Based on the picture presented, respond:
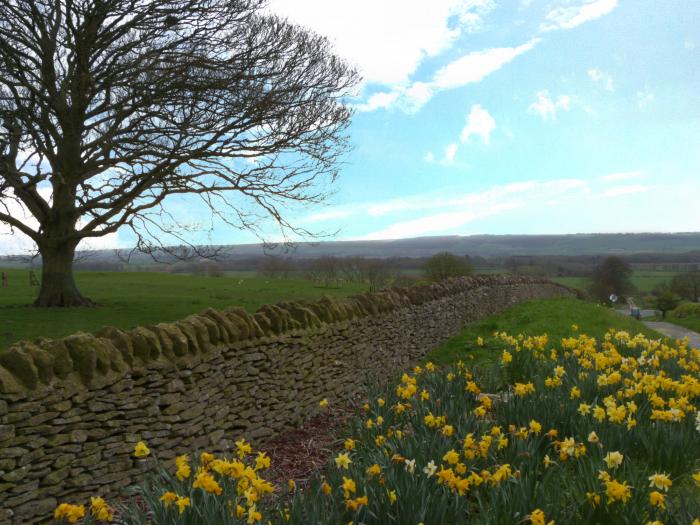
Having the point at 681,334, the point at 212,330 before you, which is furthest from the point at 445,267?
the point at 212,330

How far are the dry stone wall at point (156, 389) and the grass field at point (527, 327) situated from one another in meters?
3.61

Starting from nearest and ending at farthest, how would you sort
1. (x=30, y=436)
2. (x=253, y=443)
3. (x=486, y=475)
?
(x=486, y=475), (x=30, y=436), (x=253, y=443)

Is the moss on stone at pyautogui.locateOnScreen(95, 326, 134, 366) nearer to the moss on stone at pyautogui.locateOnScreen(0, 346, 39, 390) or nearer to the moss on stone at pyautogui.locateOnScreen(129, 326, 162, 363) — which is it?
the moss on stone at pyautogui.locateOnScreen(129, 326, 162, 363)

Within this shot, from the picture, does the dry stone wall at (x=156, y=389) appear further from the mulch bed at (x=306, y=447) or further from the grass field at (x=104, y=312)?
the grass field at (x=104, y=312)

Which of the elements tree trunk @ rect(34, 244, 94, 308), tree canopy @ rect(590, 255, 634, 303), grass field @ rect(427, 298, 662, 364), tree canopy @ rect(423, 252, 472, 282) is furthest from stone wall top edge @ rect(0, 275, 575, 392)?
tree canopy @ rect(590, 255, 634, 303)

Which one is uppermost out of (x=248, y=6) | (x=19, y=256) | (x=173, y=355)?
(x=248, y=6)

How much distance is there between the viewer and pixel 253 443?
6426mm

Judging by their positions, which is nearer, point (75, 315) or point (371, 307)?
point (371, 307)

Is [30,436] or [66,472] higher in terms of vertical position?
[30,436]

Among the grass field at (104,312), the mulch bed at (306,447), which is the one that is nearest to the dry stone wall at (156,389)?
the mulch bed at (306,447)

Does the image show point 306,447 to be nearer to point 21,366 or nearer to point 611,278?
point 21,366

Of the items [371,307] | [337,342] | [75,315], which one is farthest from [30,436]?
[75,315]

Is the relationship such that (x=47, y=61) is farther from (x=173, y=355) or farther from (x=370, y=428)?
(x=370, y=428)

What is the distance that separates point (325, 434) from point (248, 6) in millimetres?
12278
